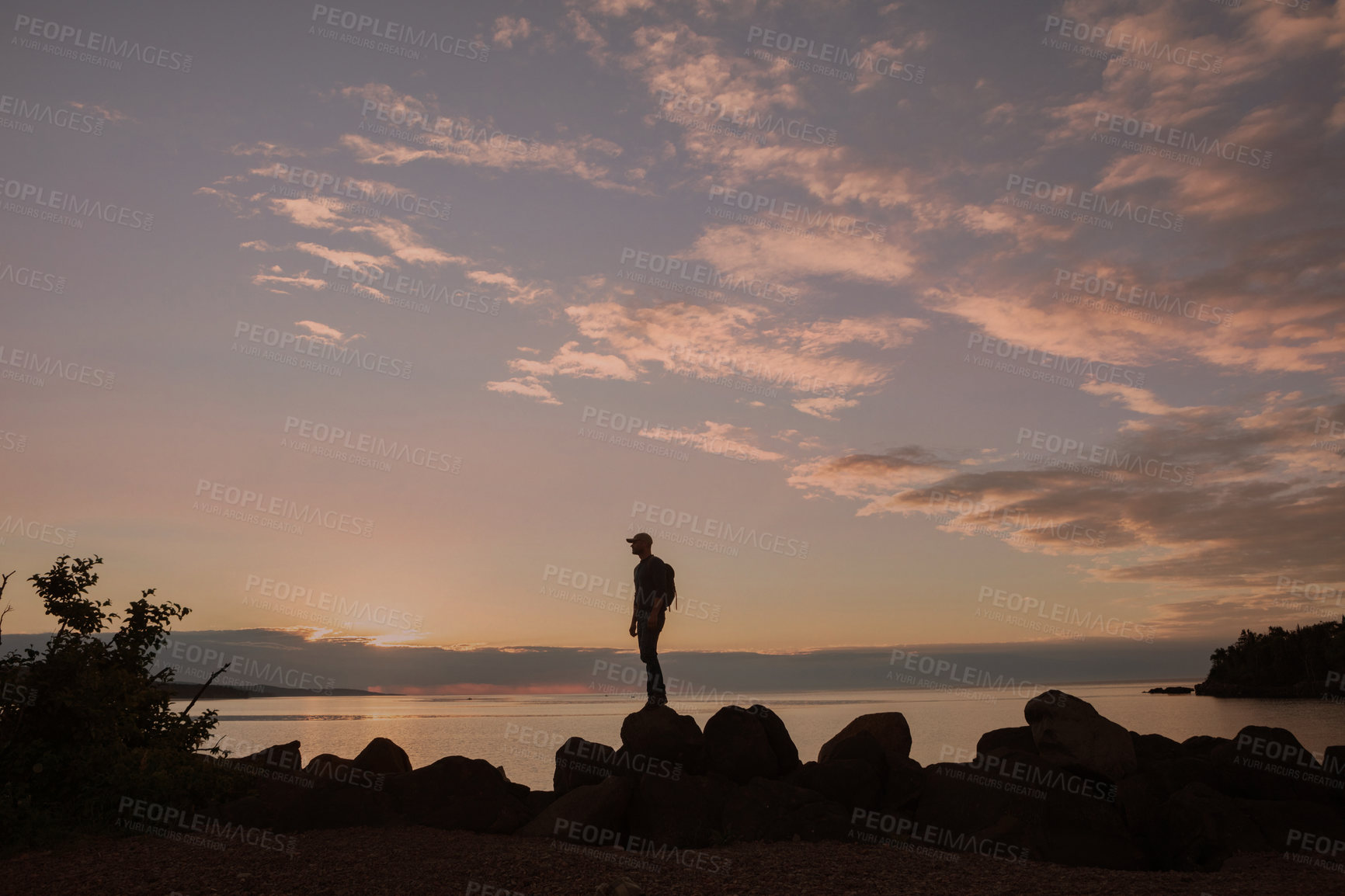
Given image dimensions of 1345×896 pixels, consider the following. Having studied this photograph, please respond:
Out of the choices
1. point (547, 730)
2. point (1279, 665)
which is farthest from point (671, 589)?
point (1279, 665)

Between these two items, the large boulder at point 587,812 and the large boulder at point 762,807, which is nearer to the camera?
the large boulder at point 762,807

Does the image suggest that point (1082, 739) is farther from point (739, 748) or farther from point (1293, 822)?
point (739, 748)

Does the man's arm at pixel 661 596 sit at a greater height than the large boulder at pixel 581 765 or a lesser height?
greater

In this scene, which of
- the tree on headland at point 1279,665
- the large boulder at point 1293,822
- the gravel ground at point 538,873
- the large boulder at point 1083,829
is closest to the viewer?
the gravel ground at point 538,873

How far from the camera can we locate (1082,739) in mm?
14977

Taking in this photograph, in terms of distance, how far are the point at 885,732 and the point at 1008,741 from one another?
2510 mm

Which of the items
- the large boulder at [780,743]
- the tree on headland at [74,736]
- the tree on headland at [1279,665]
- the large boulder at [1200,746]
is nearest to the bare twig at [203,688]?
the tree on headland at [74,736]

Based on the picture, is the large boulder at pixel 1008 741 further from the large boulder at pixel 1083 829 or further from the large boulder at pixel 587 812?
the large boulder at pixel 587 812

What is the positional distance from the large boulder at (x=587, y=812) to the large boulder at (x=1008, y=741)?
24.5 ft

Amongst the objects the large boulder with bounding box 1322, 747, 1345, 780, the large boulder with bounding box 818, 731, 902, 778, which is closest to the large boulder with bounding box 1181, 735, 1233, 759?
the large boulder with bounding box 1322, 747, 1345, 780

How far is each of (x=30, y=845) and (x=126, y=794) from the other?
148 centimetres

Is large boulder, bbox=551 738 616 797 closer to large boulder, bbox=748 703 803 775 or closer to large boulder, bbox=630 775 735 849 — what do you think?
large boulder, bbox=630 775 735 849

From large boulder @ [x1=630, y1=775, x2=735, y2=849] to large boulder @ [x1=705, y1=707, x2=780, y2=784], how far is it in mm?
536

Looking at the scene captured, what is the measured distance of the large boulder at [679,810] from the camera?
1294cm
